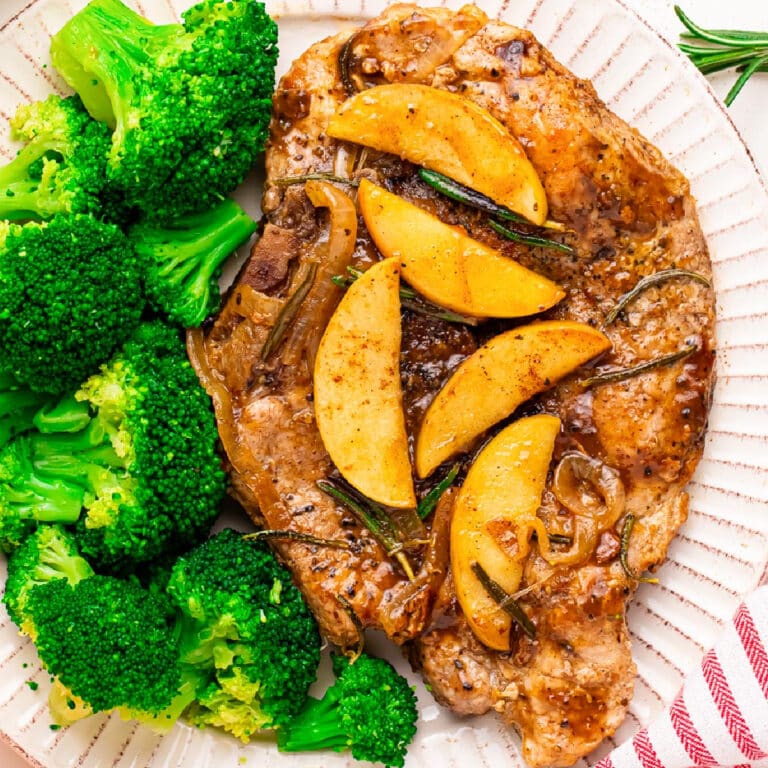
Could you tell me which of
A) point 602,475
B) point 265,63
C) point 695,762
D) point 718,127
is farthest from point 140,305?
point 695,762

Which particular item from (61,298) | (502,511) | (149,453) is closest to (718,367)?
(502,511)

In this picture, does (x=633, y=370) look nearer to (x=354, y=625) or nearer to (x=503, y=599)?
(x=503, y=599)

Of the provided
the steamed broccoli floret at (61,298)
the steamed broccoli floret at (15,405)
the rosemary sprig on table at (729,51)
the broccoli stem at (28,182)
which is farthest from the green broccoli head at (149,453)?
the rosemary sprig on table at (729,51)

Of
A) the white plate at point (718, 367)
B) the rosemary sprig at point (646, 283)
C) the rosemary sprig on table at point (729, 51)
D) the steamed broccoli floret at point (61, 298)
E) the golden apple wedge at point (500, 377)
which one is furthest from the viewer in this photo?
the rosemary sprig on table at point (729, 51)

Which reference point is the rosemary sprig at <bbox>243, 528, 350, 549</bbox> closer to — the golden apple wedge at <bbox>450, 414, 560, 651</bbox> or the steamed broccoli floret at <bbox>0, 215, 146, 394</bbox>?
the golden apple wedge at <bbox>450, 414, 560, 651</bbox>

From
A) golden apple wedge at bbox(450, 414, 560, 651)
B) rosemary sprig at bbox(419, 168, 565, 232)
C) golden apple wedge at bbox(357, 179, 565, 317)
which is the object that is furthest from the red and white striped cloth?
rosemary sprig at bbox(419, 168, 565, 232)

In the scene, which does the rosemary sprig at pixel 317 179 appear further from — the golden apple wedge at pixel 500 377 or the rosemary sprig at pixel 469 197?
the golden apple wedge at pixel 500 377
